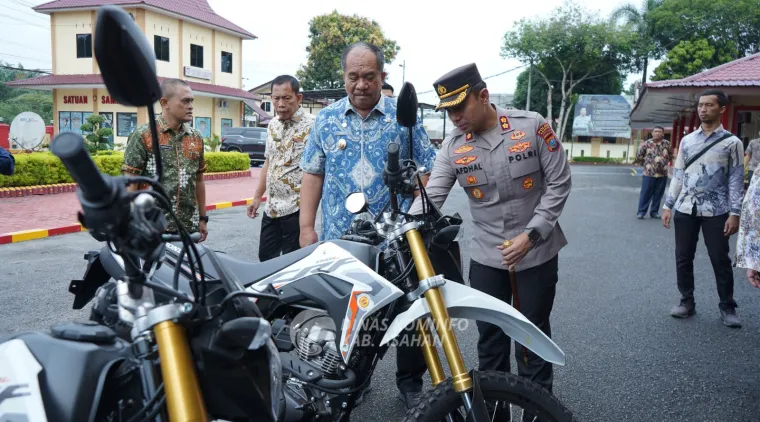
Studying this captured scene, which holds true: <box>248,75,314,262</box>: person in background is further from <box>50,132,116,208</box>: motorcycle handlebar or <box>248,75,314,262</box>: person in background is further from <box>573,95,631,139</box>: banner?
<box>573,95,631,139</box>: banner

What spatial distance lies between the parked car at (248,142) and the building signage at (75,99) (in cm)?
691

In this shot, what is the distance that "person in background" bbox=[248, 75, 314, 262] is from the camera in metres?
4.60

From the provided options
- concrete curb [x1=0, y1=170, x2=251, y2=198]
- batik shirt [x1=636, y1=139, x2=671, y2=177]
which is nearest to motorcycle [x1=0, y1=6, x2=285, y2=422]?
Answer: concrete curb [x1=0, y1=170, x2=251, y2=198]

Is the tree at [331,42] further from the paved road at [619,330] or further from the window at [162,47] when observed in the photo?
the paved road at [619,330]

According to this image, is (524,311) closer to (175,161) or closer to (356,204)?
(356,204)

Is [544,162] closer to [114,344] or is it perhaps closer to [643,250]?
[114,344]

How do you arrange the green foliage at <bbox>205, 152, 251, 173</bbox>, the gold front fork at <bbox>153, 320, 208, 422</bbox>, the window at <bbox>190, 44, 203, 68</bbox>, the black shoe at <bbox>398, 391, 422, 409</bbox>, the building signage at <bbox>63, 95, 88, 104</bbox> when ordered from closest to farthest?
the gold front fork at <bbox>153, 320, 208, 422</bbox>, the black shoe at <bbox>398, 391, 422, 409</bbox>, the green foliage at <bbox>205, 152, 251, 173</bbox>, the building signage at <bbox>63, 95, 88, 104</bbox>, the window at <bbox>190, 44, 203, 68</bbox>

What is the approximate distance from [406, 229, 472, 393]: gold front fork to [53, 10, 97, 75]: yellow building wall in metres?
29.7

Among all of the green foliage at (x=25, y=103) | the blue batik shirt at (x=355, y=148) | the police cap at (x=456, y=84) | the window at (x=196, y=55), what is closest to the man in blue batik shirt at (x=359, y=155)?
the blue batik shirt at (x=355, y=148)

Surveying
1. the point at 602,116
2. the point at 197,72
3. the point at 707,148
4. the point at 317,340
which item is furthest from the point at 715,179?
the point at 602,116

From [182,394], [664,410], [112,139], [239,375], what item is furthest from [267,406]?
[112,139]

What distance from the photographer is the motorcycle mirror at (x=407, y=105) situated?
91.1 inches

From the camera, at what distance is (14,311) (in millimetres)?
4809

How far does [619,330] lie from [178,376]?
406 cm
